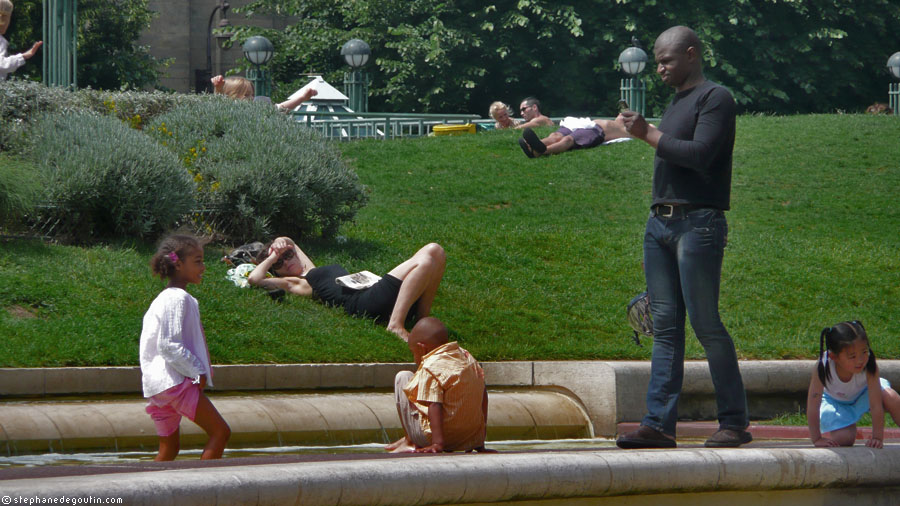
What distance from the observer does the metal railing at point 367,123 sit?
2209 centimetres

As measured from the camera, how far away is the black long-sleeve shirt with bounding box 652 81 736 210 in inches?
223

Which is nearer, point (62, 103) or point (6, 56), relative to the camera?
point (62, 103)

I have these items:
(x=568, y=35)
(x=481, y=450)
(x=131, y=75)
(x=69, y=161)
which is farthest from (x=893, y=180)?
(x=131, y=75)

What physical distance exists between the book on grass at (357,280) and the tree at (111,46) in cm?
2504

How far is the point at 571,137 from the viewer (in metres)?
19.2

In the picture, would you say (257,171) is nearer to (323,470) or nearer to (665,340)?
(665,340)

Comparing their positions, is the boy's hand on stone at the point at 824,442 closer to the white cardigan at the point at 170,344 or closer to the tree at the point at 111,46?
the white cardigan at the point at 170,344

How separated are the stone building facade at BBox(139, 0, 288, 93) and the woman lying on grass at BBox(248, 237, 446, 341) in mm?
34013

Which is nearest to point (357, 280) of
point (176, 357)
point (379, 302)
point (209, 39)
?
point (379, 302)

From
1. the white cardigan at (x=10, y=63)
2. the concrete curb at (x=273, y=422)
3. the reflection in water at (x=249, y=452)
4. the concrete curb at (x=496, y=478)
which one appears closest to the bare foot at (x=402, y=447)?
the reflection in water at (x=249, y=452)

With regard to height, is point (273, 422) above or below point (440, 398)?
below

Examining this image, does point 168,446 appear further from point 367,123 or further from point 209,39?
point 209,39

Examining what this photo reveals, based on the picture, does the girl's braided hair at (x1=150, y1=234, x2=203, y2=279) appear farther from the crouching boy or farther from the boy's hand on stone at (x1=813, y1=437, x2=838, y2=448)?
the boy's hand on stone at (x1=813, y1=437, x2=838, y2=448)

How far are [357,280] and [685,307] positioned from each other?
416cm
